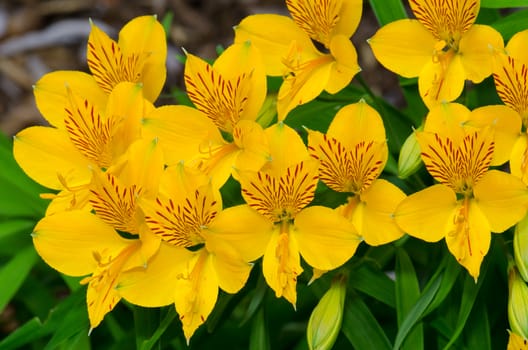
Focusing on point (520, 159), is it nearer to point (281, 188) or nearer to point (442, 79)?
point (442, 79)

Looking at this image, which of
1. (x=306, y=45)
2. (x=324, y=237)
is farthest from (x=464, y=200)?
(x=306, y=45)

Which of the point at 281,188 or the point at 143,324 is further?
the point at 143,324

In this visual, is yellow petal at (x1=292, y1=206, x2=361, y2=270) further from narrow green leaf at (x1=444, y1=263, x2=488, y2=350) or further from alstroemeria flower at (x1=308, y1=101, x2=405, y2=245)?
narrow green leaf at (x1=444, y1=263, x2=488, y2=350)

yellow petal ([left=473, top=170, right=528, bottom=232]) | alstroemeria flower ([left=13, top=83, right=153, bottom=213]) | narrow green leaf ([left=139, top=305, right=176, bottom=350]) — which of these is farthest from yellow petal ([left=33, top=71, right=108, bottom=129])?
yellow petal ([left=473, top=170, right=528, bottom=232])

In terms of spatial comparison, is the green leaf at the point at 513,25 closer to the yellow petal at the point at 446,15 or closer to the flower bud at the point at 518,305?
the yellow petal at the point at 446,15

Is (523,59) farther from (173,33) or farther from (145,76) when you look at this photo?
(173,33)

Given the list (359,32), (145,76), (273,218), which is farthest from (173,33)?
(273,218)

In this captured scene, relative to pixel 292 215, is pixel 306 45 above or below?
above
